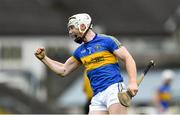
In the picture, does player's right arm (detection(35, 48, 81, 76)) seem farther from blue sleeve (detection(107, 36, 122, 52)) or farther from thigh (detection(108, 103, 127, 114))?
thigh (detection(108, 103, 127, 114))

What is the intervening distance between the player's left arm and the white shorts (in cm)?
27

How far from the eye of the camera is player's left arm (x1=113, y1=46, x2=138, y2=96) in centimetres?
956

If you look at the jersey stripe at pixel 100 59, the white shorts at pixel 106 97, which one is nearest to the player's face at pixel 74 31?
the jersey stripe at pixel 100 59

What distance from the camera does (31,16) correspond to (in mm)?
64625

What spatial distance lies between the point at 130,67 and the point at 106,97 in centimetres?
46

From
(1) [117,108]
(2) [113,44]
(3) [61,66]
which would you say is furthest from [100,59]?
(3) [61,66]

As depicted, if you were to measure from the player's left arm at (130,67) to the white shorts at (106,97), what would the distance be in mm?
268

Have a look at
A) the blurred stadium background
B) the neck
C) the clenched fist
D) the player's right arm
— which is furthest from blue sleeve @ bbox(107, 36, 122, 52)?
the blurred stadium background

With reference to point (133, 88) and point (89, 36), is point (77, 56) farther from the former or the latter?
point (133, 88)

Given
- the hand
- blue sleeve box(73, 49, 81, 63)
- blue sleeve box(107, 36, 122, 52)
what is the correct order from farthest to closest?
blue sleeve box(73, 49, 81, 63), blue sleeve box(107, 36, 122, 52), the hand

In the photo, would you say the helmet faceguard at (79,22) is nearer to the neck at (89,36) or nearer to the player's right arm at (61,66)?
the neck at (89,36)

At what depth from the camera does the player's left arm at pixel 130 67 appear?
9562 millimetres

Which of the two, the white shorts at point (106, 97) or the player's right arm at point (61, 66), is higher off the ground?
the player's right arm at point (61, 66)

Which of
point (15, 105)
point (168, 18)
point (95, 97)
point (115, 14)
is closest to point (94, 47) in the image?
point (95, 97)
